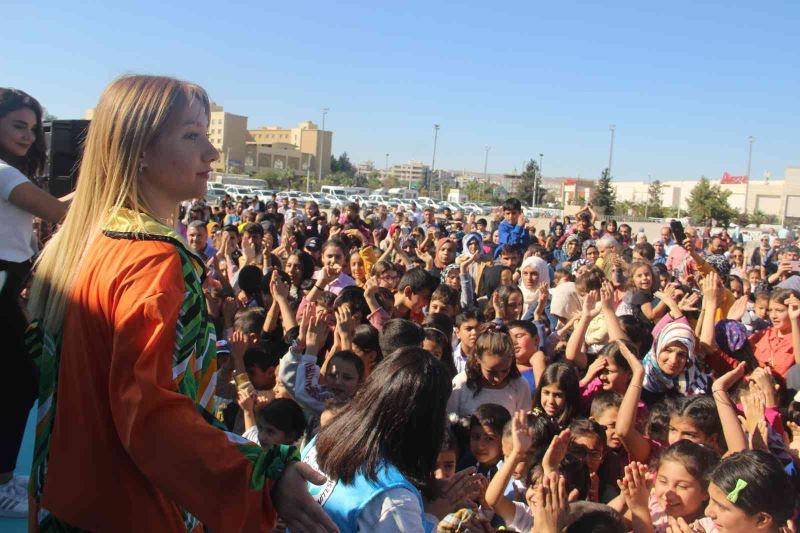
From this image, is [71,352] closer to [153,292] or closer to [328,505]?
[153,292]

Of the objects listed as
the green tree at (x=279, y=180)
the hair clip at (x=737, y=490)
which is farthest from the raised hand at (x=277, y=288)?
the green tree at (x=279, y=180)

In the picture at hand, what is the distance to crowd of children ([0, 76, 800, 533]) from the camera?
7.14 ft

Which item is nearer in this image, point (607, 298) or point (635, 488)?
point (635, 488)

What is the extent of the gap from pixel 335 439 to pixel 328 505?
0.65 feet

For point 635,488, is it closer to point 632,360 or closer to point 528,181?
point 632,360

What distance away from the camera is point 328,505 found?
2074 millimetres

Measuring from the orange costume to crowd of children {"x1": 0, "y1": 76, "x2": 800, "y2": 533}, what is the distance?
0.65 ft

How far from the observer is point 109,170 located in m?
1.60

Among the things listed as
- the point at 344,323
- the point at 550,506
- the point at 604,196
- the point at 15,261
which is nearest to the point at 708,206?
the point at 604,196

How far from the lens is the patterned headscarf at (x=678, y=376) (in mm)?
4512

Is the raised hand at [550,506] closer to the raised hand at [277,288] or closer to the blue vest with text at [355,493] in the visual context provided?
the blue vest with text at [355,493]

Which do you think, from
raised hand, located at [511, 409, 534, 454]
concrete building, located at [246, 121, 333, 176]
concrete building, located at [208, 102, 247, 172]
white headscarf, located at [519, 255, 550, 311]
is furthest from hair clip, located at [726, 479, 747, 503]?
concrete building, located at [208, 102, 247, 172]

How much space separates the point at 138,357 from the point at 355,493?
3.05 feet

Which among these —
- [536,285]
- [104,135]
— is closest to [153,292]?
[104,135]
